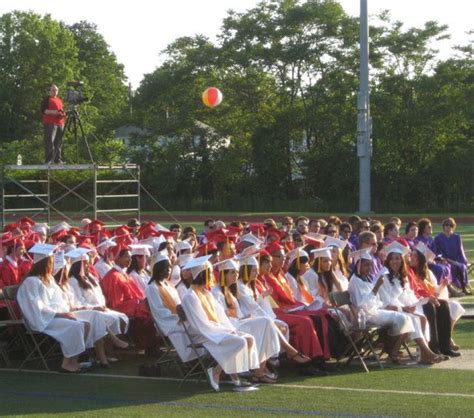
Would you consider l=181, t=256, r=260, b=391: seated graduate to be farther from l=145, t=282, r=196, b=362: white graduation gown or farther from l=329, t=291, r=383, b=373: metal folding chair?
l=329, t=291, r=383, b=373: metal folding chair

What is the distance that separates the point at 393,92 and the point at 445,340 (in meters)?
38.8

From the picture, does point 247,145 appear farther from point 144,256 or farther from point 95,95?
point 144,256

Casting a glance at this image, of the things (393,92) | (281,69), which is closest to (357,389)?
(393,92)

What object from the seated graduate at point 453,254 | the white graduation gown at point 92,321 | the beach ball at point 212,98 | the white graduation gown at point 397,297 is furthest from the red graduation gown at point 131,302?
the beach ball at point 212,98

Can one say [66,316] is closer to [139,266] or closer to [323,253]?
[139,266]

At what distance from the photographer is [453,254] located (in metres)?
18.7

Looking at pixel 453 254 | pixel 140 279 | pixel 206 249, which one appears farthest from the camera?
pixel 453 254

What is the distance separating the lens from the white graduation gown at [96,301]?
11.8 metres

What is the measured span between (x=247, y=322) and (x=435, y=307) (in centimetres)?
273

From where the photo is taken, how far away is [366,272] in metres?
11.9

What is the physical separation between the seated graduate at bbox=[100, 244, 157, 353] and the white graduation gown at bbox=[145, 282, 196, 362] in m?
0.86

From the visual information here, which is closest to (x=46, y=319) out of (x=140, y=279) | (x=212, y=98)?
(x=140, y=279)

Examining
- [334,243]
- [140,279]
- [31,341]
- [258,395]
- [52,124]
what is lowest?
[258,395]

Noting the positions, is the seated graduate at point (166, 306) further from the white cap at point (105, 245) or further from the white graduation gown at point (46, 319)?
the white cap at point (105, 245)
